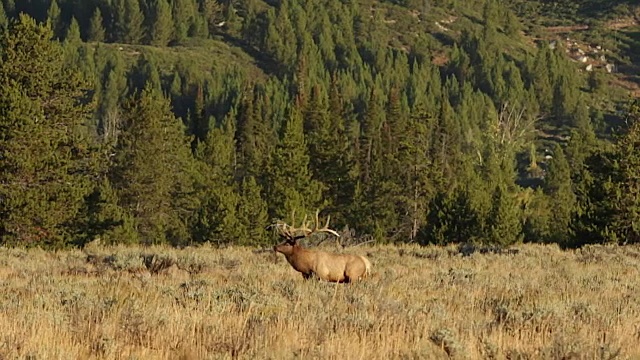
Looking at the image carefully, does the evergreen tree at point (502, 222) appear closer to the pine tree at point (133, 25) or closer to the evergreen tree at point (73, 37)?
the evergreen tree at point (73, 37)

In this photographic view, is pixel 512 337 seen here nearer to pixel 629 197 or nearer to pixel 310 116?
pixel 629 197

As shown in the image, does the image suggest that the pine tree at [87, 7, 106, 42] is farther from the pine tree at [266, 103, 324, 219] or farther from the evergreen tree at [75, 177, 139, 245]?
the evergreen tree at [75, 177, 139, 245]

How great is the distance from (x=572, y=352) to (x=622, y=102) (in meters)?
147

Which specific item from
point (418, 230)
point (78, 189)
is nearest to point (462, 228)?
point (418, 230)

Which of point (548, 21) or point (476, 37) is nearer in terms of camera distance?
point (476, 37)

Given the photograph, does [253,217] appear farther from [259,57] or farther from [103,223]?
[259,57]

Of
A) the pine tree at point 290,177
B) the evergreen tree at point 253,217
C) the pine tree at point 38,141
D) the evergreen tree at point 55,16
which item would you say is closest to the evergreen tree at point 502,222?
the pine tree at point 290,177

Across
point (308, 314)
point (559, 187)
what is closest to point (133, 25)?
point (559, 187)

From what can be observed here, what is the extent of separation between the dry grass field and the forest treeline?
16.1 m

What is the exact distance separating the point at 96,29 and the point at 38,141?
459 feet

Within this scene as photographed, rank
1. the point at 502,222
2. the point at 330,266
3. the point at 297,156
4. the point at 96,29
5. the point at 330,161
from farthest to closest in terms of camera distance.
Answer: the point at 96,29 → the point at 330,161 → the point at 297,156 → the point at 502,222 → the point at 330,266

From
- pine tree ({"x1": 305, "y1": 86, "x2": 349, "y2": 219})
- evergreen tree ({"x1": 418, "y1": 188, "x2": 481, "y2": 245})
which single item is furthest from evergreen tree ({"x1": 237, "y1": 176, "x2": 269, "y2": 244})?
pine tree ({"x1": 305, "y1": 86, "x2": 349, "y2": 219})

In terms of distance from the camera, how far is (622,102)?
144 m

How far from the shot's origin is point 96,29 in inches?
6344
